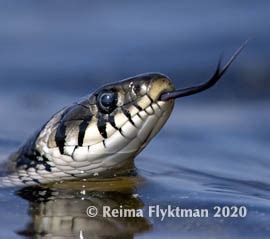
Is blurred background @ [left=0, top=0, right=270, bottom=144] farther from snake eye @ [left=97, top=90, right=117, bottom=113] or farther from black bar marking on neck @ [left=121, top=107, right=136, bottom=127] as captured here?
black bar marking on neck @ [left=121, top=107, right=136, bottom=127]

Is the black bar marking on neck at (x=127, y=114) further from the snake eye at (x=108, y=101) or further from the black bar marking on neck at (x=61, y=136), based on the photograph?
the black bar marking on neck at (x=61, y=136)

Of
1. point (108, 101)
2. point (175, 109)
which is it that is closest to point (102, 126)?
point (108, 101)

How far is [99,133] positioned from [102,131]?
0.08 ft

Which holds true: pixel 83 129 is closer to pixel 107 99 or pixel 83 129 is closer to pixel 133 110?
pixel 107 99

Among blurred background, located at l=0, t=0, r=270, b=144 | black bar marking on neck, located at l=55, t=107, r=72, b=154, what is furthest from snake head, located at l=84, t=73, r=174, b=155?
blurred background, located at l=0, t=0, r=270, b=144

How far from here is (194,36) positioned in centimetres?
1287

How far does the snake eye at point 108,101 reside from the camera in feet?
22.2

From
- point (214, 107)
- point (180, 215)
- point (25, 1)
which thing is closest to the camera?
point (180, 215)

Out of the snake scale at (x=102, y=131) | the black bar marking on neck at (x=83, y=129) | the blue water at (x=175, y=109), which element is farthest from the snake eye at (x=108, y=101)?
the blue water at (x=175, y=109)

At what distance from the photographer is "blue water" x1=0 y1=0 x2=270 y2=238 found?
20.1ft

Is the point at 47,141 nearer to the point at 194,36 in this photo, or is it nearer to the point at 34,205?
the point at 34,205

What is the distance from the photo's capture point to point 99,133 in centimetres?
679

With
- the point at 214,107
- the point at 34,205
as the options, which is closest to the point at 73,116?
the point at 34,205

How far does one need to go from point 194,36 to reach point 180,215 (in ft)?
22.4
